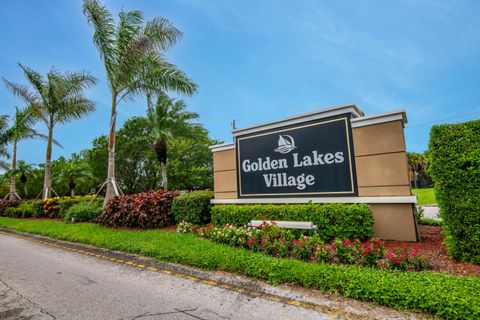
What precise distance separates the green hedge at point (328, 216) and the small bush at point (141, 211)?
10.4 ft

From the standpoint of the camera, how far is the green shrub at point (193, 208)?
823 cm

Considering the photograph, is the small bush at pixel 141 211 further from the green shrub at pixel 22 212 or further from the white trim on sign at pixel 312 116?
the green shrub at pixel 22 212

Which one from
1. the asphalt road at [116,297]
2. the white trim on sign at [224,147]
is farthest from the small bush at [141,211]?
the asphalt road at [116,297]

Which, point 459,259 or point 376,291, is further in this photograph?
point 459,259

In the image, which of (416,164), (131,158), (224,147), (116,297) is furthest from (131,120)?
(416,164)

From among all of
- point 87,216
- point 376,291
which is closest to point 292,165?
point 376,291

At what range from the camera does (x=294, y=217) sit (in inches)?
248

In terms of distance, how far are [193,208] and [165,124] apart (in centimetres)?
1076

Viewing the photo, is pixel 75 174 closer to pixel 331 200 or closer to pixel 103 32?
pixel 103 32

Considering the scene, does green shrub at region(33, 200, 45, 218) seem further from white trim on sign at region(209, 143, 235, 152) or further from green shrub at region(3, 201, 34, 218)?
white trim on sign at region(209, 143, 235, 152)

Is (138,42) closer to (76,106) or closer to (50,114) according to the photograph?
(76,106)

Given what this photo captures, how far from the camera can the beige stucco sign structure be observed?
5613 mm

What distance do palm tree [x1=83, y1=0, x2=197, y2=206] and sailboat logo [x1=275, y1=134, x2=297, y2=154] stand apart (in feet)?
19.9

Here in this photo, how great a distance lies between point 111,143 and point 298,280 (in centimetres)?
997
